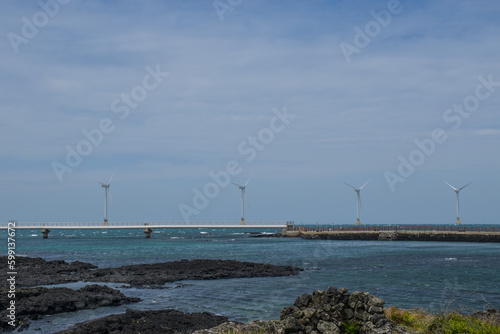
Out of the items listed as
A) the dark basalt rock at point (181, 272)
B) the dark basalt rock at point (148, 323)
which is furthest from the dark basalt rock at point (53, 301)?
the dark basalt rock at point (181, 272)

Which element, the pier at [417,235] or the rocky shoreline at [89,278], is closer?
the rocky shoreline at [89,278]

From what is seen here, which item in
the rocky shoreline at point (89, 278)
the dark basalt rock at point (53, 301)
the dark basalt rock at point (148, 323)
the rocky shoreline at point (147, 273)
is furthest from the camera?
the rocky shoreline at point (147, 273)

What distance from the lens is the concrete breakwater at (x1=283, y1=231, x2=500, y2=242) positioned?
109588 millimetres

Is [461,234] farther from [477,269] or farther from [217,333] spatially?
[217,333]

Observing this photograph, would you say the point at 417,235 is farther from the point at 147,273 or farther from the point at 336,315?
the point at 336,315

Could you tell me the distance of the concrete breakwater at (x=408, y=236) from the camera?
360 feet

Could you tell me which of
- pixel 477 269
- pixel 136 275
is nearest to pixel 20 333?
pixel 136 275

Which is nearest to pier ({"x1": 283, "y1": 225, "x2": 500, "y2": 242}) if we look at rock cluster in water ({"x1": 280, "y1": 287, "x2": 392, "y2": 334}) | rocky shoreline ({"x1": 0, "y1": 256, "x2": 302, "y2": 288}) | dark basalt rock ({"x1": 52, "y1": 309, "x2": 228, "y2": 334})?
rocky shoreline ({"x1": 0, "y1": 256, "x2": 302, "y2": 288})

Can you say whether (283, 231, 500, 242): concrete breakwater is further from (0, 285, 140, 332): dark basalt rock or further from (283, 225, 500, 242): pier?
(0, 285, 140, 332): dark basalt rock

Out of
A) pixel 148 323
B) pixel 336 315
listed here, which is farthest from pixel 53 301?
pixel 336 315

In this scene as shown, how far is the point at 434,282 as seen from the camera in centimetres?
4119

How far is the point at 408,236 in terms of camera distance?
11925cm

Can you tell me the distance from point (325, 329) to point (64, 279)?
110ft

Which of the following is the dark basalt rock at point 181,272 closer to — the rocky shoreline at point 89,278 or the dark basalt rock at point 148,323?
the rocky shoreline at point 89,278
